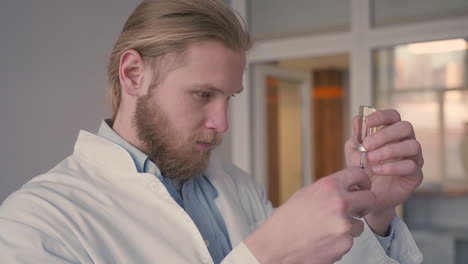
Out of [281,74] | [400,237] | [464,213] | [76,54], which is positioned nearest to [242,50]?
[400,237]

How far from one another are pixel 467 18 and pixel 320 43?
89cm

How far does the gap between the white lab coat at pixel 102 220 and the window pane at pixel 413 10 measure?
221 cm

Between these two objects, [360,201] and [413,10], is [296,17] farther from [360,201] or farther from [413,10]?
[360,201]

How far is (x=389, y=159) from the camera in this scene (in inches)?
40.4

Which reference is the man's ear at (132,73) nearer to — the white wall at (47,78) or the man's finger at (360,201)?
the man's finger at (360,201)

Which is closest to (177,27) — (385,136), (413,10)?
(385,136)

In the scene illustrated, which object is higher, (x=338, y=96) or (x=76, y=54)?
(x=76, y=54)

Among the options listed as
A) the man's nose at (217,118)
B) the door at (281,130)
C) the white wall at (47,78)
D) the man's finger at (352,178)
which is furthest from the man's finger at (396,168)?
the door at (281,130)

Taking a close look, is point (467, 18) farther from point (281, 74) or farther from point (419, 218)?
point (281, 74)

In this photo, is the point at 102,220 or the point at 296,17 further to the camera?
the point at 296,17

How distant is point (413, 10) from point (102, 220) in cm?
260

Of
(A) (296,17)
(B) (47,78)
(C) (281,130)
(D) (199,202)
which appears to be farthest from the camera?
(C) (281,130)

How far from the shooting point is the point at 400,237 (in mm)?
1180

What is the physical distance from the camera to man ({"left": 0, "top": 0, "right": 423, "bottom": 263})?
971 mm
